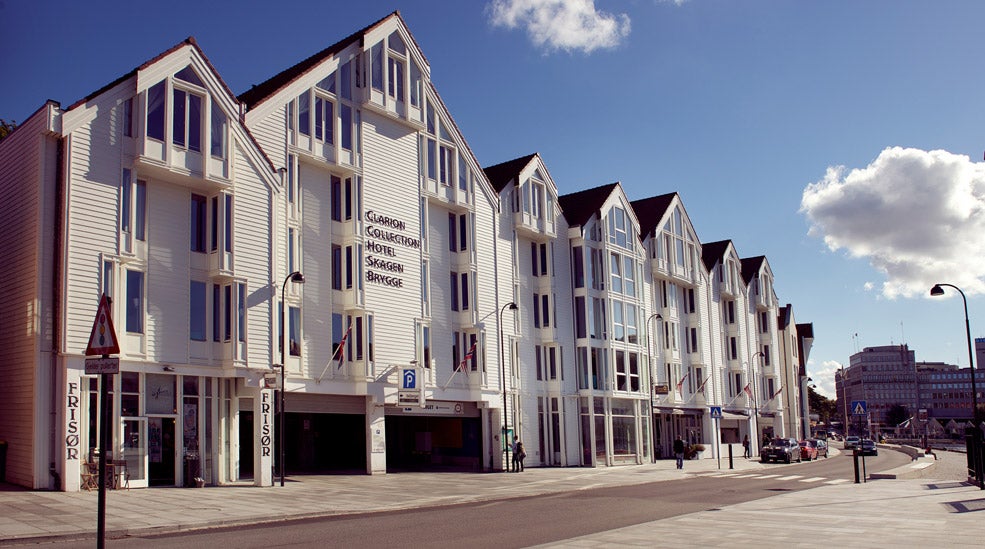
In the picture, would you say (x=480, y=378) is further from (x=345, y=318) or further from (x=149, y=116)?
(x=149, y=116)

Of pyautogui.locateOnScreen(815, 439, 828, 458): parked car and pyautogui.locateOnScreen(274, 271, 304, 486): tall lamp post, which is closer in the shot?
pyautogui.locateOnScreen(274, 271, 304, 486): tall lamp post

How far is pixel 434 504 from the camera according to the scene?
2386 centimetres

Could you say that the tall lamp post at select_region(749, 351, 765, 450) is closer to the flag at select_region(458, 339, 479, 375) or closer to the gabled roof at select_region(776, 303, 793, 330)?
the gabled roof at select_region(776, 303, 793, 330)

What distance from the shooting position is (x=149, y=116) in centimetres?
2719

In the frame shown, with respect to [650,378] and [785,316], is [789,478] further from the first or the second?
[785,316]

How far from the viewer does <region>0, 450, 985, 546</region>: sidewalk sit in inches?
615

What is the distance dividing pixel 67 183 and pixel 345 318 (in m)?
12.5

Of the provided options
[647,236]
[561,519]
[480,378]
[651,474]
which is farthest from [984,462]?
[647,236]

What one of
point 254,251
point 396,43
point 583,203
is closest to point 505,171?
point 583,203

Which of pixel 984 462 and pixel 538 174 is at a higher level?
pixel 538 174

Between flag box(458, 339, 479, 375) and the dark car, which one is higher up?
flag box(458, 339, 479, 375)

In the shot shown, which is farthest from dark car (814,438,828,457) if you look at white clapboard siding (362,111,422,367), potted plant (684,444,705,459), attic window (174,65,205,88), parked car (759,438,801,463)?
attic window (174,65,205,88)

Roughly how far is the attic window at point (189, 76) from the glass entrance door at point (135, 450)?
1087 cm

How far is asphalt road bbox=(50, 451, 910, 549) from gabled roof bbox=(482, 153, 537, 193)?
70.5 ft
